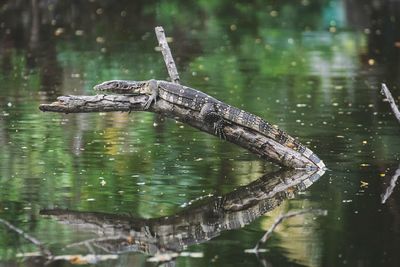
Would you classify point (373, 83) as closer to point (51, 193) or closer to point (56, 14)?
point (51, 193)

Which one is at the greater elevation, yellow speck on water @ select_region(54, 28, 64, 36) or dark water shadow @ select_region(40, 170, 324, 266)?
yellow speck on water @ select_region(54, 28, 64, 36)

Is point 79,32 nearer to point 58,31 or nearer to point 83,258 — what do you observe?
point 58,31

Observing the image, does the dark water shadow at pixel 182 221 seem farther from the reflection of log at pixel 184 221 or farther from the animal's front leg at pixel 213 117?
the animal's front leg at pixel 213 117

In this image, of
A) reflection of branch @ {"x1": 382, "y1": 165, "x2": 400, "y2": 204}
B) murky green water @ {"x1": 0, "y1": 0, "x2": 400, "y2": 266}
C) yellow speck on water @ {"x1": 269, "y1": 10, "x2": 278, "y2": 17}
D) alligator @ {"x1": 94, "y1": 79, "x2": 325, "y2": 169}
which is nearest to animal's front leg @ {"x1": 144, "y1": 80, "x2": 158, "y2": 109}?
alligator @ {"x1": 94, "y1": 79, "x2": 325, "y2": 169}

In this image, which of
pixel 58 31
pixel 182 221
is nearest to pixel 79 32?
pixel 58 31

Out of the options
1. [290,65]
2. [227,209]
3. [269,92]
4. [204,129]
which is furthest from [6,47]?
[227,209]

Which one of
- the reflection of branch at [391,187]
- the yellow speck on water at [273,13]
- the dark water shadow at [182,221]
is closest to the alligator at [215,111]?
the dark water shadow at [182,221]

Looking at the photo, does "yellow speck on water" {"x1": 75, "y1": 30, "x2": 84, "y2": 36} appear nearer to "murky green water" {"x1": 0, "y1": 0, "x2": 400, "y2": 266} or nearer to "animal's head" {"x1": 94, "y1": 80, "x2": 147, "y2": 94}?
"murky green water" {"x1": 0, "y1": 0, "x2": 400, "y2": 266}
